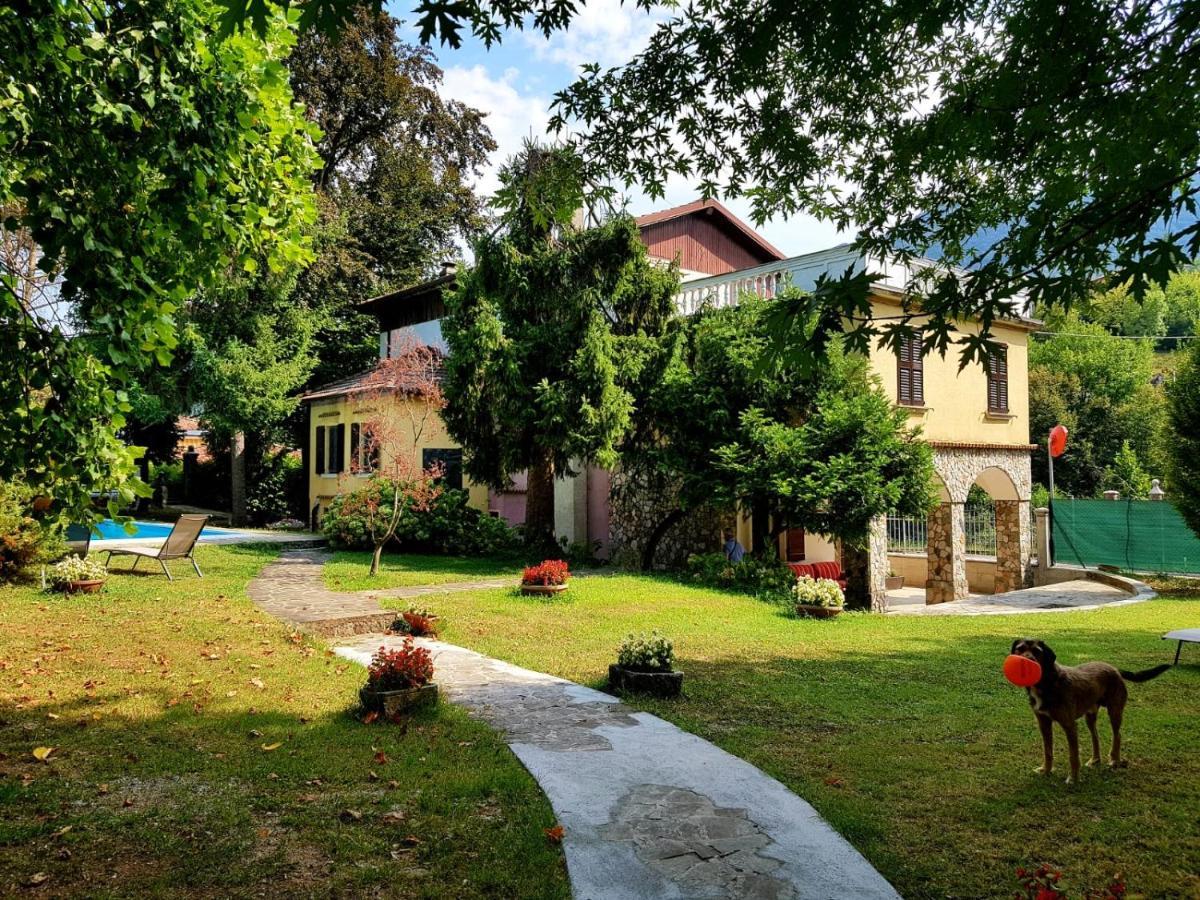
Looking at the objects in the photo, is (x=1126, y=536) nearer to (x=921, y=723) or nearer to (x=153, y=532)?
(x=921, y=723)

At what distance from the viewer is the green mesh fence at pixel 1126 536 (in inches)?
716

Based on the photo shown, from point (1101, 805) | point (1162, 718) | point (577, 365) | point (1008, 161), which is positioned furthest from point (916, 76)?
point (577, 365)

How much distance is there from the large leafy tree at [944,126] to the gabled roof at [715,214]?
1596 cm

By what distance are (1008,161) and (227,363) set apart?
25046mm

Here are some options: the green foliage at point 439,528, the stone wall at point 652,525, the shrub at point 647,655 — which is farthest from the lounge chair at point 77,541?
the stone wall at point 652,525

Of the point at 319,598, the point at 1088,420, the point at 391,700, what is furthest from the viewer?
the point at 1088,420

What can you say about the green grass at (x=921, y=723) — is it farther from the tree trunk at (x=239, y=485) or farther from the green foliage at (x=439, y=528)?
the tree trunk at (x=239, y=485)

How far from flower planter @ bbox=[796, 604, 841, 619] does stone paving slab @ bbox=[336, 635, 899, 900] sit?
637 cm

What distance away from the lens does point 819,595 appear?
41.3ft

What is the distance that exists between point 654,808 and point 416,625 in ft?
19.0

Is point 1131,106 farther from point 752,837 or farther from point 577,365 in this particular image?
point 577,365

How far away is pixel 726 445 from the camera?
50.0 feet

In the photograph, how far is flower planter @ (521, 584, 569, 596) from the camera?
12.9 m

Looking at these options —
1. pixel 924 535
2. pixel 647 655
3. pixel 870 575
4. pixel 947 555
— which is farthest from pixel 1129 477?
pixel 647 655
